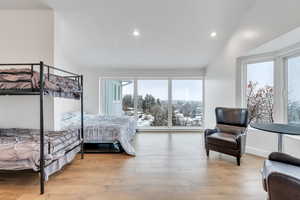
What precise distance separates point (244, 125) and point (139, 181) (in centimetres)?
239

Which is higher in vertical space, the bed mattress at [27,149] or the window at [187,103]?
the window at [187,103]

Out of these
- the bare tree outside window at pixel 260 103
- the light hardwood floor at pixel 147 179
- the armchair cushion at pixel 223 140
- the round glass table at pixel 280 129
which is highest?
the bare tree outside window at pixel 260 103

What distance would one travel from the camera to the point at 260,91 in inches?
156

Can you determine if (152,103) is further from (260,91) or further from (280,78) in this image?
(280,78)

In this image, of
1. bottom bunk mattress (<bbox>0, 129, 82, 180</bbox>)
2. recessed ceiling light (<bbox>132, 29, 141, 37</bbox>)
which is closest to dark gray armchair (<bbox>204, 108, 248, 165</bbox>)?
recessed ceiling light (<bbox>132, 29, 141, 37</bbox>)

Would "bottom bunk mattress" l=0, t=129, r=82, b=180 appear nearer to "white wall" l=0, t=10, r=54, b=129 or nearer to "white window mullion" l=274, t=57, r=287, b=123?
"white wall" l=0, t=10, r=54, b=129

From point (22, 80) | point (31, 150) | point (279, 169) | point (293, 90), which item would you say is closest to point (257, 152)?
point (293, 90)

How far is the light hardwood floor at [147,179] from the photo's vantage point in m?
2.23

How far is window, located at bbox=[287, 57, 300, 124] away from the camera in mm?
3367

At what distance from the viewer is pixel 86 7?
3299 millimetres

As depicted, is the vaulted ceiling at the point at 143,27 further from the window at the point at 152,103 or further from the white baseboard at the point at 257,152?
the white baseboard at the point at 257,152

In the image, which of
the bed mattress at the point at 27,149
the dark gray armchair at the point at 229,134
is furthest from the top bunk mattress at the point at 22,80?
the dark gray armchair at the point at 229,134

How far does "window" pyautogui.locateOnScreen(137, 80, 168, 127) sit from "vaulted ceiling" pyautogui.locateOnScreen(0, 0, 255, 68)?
1.14 m

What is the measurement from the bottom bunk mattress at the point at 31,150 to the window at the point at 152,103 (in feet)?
11.1
